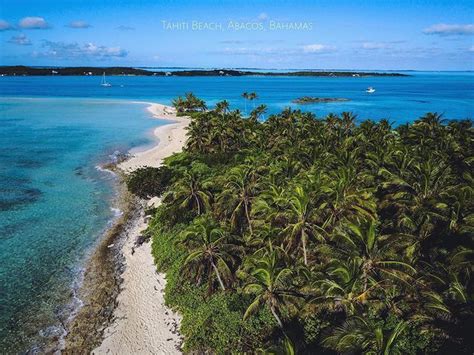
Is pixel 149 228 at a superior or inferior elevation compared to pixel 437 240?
inferior

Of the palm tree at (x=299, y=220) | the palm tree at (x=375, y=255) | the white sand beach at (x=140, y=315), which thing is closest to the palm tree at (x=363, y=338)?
the palm tree at (x=375, y=255)

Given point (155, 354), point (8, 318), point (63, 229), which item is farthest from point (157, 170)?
point (155, 354)

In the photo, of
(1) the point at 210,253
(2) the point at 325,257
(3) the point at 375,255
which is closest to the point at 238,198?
(1) the point at 210,253

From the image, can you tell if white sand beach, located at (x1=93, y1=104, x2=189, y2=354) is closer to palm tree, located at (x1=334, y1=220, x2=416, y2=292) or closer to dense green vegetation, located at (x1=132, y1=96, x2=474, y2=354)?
dense green vegetation, located at (x1=132, y1=96, x2=474, y2=354)

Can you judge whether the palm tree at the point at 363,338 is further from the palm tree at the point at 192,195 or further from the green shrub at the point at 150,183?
the green shrub at the point at 150,183

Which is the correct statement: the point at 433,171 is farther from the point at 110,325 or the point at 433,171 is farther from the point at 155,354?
the point at 110,325

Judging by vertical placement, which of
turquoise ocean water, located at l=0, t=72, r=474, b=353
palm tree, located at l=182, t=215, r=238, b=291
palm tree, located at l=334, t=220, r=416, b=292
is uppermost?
palm tree, located at l=334, t=220, r=416, b=292

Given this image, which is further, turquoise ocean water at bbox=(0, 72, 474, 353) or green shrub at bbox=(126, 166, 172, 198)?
green shrub at bbox=(126, 166, 172, 198)

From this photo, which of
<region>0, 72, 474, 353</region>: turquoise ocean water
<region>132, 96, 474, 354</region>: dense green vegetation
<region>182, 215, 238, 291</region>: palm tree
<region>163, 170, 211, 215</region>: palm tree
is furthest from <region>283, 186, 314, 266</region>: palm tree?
<region>0, 72, 474, 353</region>: turquoise ocean water
